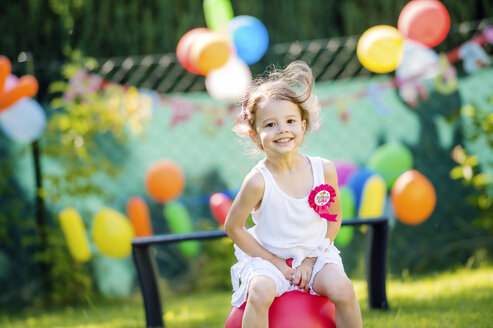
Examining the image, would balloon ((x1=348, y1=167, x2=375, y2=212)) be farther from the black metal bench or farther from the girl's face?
the girl's face

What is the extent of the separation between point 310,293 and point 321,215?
302mm

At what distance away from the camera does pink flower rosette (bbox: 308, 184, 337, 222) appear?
2.52 m

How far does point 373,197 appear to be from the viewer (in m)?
4.76

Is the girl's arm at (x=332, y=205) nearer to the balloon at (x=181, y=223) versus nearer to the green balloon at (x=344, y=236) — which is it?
the green balloon at (x=344, y=236)

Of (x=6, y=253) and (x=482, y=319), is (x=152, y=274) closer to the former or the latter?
(x=482, y=319)

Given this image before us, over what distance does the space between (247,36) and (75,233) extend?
197 cm

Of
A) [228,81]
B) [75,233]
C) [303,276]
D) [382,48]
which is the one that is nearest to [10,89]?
[75,233]

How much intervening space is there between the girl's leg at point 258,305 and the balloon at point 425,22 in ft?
9.33

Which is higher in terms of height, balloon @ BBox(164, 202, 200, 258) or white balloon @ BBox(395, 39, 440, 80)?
white balloon @ BBox(395, 39, 440, 80)

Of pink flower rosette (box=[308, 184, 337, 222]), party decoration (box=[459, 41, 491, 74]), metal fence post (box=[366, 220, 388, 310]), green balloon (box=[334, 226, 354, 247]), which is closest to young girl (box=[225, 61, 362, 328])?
pink flower rosette (box=[308, 184, 337, 222])

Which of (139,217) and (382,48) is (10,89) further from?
(382,48)

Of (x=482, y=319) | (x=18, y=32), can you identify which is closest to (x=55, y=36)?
(x=18, y=32)

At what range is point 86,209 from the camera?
5.40 m

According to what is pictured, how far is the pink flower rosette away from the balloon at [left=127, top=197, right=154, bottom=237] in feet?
9.32
